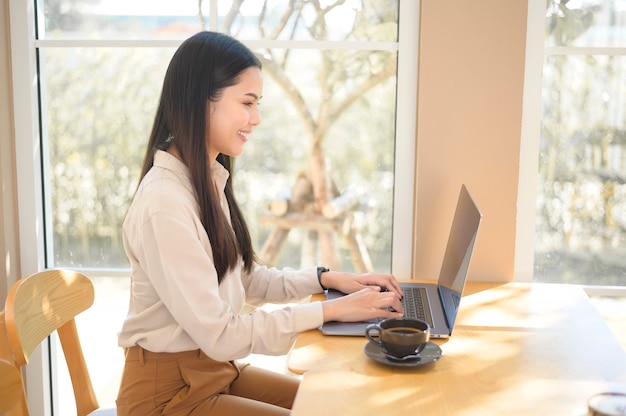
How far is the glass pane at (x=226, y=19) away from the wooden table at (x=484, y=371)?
1.08 meters

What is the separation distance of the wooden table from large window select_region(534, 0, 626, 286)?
591mm

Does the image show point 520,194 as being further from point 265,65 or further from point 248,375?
point 248,375

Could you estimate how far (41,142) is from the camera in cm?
266

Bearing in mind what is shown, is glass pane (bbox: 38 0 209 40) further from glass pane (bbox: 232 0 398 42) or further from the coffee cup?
the coffee cup

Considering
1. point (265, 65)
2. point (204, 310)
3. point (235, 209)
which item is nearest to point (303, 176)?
point (265, 65)

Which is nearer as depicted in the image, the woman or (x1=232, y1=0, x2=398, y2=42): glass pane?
the woman

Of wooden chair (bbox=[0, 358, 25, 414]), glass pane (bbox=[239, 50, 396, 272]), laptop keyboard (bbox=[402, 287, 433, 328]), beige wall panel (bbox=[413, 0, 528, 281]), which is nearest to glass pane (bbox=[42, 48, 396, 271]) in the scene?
glass pane (bbox=[239, 50, 396, 272])

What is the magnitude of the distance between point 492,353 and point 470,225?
33cm

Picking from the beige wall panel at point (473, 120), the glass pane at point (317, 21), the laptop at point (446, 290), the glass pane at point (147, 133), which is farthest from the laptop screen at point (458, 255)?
the glass pane at point (317, 21)

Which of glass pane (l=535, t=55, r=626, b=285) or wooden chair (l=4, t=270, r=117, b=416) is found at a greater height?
glass pane (l=535, t=55, r=626, b=285)

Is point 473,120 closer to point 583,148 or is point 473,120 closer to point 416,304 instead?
point 583,148

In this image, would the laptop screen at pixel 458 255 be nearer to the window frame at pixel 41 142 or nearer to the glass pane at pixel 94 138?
the window frame at pixel 41 142

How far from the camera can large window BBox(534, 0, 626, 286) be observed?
241 cm

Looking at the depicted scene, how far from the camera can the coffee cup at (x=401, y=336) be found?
1.51m
